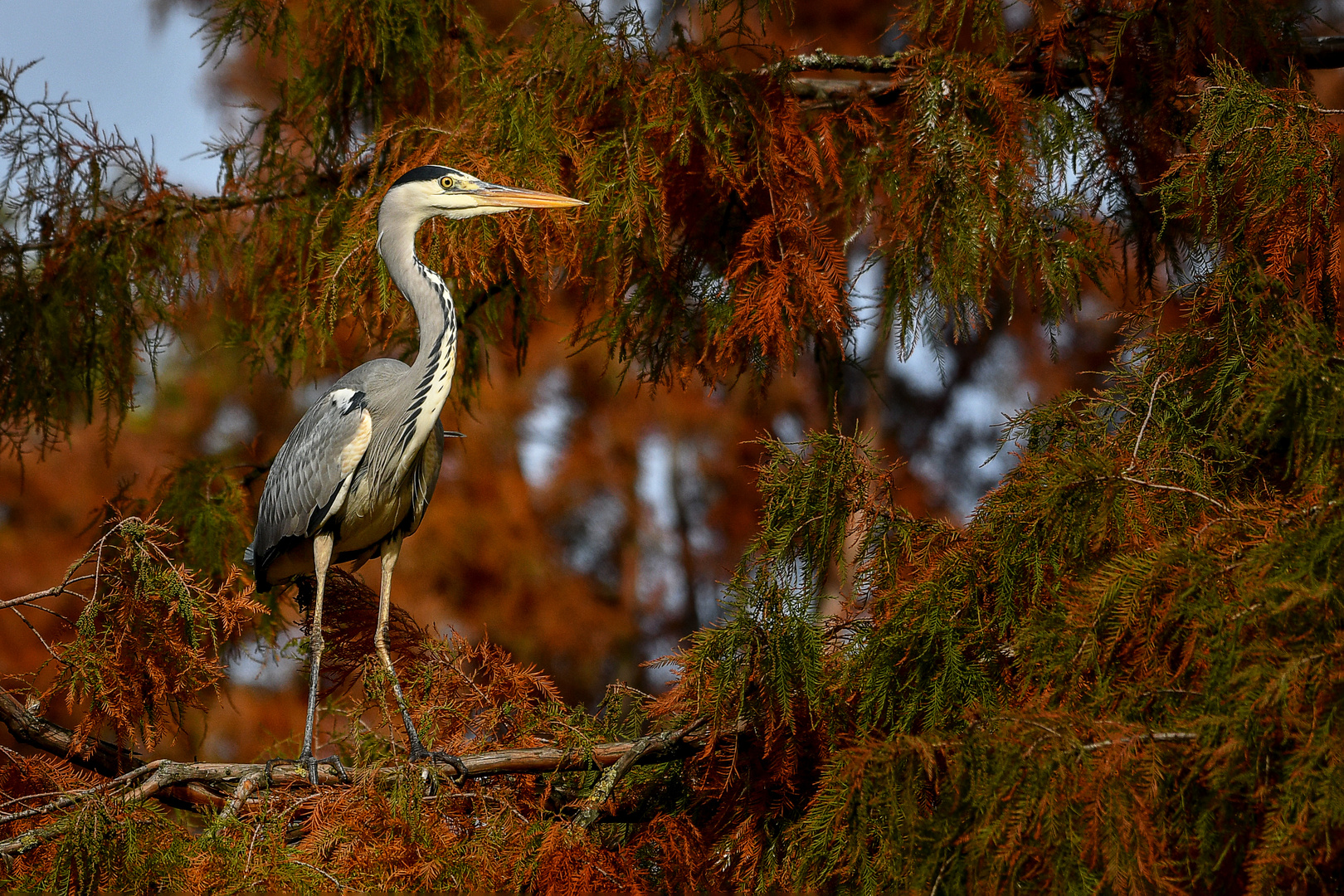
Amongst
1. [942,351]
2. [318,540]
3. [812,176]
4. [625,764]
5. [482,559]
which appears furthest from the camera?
[482,559]

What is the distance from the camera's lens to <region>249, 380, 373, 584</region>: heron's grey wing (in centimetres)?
351

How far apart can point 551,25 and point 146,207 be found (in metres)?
1.46

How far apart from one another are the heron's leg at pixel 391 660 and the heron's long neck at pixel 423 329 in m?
0.50

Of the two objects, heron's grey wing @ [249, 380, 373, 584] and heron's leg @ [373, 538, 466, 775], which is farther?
heron's grey wing @ [249, 380, 373, 584]

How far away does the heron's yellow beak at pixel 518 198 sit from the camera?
3064 millimetres

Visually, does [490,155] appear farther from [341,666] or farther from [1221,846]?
[1221,846]

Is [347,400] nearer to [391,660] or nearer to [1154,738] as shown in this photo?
[391,660]

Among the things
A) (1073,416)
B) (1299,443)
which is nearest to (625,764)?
(1073,416)

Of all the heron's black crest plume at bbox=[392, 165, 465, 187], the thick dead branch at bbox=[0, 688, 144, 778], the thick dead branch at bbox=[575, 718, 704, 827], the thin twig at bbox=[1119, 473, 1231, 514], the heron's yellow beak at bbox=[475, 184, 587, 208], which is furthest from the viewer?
the heron's black crest plume at bbox=[392, 165, 465, 187]

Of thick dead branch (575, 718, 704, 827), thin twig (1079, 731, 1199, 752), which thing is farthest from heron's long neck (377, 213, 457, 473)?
thin twig (1079, 731, 1199, 752)

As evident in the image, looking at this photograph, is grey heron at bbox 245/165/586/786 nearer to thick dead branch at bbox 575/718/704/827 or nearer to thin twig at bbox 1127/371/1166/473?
thick dead branch at bbox 575/718/704/827

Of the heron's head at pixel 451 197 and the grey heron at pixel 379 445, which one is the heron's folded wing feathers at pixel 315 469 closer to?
the grey heron at pixel 379 445

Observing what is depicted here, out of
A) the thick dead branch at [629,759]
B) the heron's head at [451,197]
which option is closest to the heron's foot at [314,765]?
the thick dead branch at [629,759]

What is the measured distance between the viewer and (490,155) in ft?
10.3
